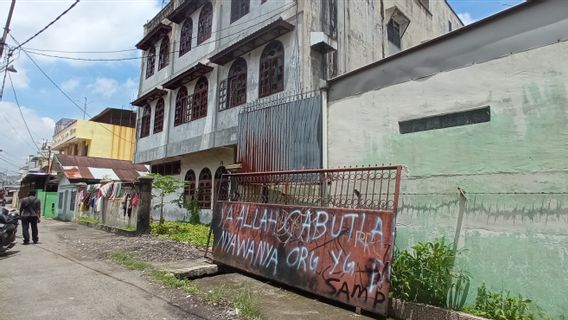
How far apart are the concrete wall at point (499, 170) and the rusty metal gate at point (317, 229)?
0.64 meters

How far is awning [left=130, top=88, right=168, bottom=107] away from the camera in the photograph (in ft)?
57.2

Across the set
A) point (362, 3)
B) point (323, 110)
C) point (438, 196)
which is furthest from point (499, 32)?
point (362, 3)

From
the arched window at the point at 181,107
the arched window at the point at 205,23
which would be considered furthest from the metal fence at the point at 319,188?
the arched window at the point at 205,23

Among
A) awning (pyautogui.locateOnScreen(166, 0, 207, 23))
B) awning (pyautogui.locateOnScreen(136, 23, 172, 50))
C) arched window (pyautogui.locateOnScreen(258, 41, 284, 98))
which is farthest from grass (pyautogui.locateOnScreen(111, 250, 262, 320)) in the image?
awning (pyautogui.locateOnScreen(136, 23, 172, 50))

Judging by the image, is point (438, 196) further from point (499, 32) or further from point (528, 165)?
point (499, 32)

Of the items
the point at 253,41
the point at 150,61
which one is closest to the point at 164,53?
the point at 150,61

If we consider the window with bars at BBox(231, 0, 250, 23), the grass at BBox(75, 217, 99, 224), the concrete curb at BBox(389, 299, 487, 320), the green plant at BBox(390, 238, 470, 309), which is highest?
the window with bars at BBox(231, 0, 250, 23)

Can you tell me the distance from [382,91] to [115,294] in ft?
17.7

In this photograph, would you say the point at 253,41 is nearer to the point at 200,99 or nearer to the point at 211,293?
the point at 200,99

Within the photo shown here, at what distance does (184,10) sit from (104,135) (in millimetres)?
17592

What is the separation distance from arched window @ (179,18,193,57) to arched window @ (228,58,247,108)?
4.25 meters

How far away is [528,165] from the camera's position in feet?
14.7

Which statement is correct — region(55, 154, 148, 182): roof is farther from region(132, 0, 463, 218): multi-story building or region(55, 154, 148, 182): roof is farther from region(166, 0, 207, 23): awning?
region(166, 0, 207, 23): awning

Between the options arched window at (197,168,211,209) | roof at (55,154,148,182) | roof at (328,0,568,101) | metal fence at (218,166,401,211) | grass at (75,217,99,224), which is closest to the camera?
roof at (328,0,568,101)
